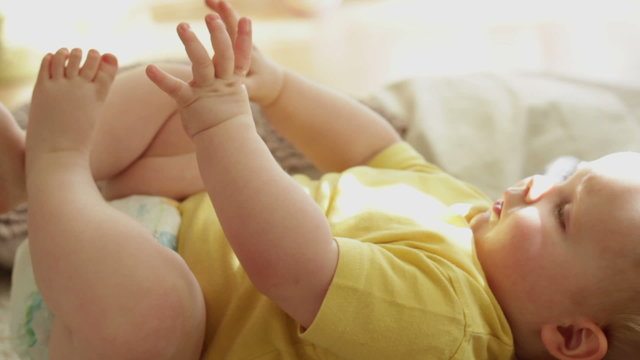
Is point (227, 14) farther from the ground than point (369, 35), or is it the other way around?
point (227, 14)

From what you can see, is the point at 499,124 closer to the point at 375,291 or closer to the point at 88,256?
the point at 375,291

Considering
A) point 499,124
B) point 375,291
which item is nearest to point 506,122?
point 499,124

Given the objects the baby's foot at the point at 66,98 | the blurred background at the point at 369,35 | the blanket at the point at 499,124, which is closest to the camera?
the baby's foot at the point at 66,98

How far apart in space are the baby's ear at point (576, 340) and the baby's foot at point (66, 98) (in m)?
0.53

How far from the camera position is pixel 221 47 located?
617 millimetres

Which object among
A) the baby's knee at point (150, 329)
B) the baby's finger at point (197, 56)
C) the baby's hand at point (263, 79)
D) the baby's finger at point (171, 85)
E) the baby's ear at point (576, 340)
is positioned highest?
the baby's finger at point (197, 56)

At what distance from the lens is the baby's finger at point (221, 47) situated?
0.61 metres

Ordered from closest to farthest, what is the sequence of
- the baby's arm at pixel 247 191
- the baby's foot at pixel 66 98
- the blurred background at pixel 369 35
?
the baby's arm at pixel 247 191
the baby's foot at pixel 66 98
the blurred background at pixel 369 35

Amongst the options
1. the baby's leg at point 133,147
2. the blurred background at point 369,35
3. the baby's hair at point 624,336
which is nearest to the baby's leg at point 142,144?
the baby's leg at point 133,147

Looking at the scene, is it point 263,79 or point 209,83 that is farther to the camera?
point 263,79

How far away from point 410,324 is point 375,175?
27cm

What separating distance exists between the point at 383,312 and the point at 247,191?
0.17 metres

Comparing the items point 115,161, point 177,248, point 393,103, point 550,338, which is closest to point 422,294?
point 550,338

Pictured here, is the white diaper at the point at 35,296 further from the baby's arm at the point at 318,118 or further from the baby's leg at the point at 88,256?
the baby's arm at the point at 318,118
